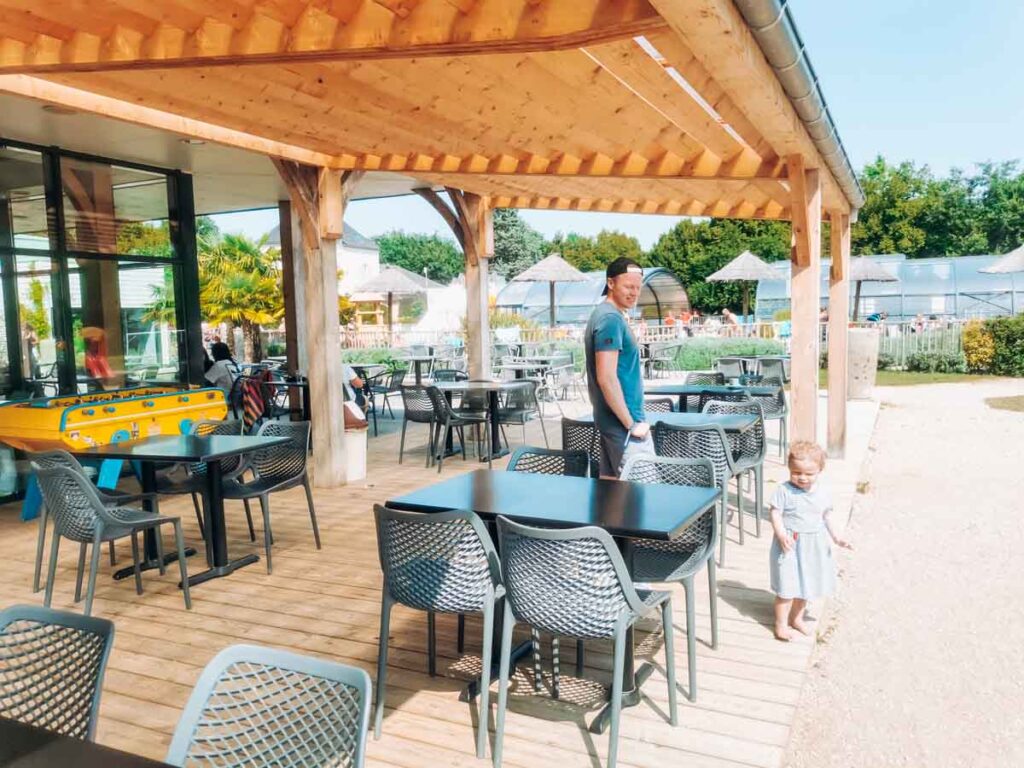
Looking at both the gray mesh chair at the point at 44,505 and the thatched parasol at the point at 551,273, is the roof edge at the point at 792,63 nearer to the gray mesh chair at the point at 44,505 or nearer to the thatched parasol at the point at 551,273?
the gray mesh chair at the point at 44,505

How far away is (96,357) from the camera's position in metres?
7.63

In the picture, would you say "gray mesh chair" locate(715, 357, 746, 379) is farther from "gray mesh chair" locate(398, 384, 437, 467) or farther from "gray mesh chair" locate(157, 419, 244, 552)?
"gray mesh chair" locate(157, 419, 244, 552)

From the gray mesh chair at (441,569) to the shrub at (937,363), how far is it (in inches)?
707

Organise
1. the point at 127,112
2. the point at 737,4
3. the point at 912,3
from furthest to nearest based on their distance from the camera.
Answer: the point at 912,3 < the point at 127,112 < the point at 737,4

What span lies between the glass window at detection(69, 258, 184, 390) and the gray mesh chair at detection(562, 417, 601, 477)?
189 inches

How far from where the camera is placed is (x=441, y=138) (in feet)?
19.3

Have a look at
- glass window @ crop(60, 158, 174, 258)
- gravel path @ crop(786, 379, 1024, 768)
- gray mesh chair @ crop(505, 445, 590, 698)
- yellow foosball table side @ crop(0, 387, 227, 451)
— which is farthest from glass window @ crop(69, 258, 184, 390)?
gravel path @ crop(786, 379, 1024, 768)

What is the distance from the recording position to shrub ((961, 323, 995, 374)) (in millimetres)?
17297

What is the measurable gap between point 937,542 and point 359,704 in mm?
5116

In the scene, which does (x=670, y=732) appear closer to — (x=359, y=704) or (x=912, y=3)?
(x=359, y=704)

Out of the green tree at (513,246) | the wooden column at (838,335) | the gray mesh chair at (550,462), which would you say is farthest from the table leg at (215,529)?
the green tree at (513,246)

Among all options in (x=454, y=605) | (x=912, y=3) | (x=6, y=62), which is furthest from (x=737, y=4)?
(x=912, y=3)

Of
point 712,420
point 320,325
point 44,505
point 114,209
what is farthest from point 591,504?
point 114,209

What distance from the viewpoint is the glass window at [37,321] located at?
6.97 m
